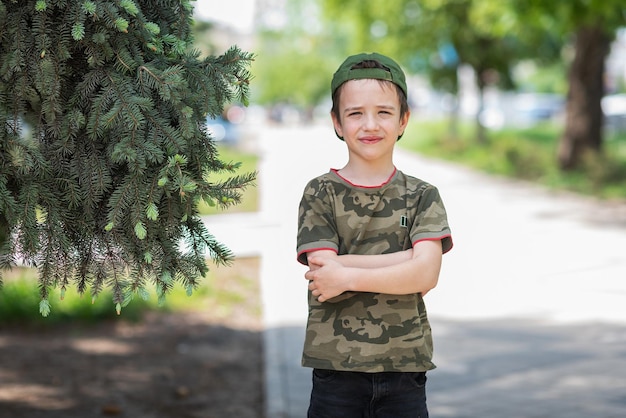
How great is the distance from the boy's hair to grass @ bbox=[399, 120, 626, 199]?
518 inches

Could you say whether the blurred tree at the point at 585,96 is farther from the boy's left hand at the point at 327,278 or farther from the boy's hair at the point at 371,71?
the boy's left hand at the point at 327,278

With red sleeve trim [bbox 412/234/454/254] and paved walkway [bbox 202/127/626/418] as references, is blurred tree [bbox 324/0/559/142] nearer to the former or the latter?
paved walkway [bbox 202/127/626/418]

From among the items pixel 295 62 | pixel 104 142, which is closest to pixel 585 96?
pixel 104 142

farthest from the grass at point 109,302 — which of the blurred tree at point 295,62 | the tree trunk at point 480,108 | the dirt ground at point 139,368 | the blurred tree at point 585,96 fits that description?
the blurred tree at point 295,62

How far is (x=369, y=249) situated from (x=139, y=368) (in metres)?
3.78

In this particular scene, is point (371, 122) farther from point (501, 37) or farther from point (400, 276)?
point (501, 37)

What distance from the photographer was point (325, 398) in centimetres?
283

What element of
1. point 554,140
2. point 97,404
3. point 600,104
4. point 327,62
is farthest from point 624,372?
point 327,62

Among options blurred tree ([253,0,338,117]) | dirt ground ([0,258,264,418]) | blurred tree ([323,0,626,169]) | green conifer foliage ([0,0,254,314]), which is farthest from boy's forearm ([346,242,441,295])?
blurred tree ([253,0,338,117])

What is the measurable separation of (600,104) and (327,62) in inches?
2346

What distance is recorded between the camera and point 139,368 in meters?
6.18

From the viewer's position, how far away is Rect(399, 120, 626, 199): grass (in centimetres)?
1620

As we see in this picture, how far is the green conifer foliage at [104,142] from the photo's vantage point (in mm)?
→ 2721

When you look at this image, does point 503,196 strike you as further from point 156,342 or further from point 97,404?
point 97,404
